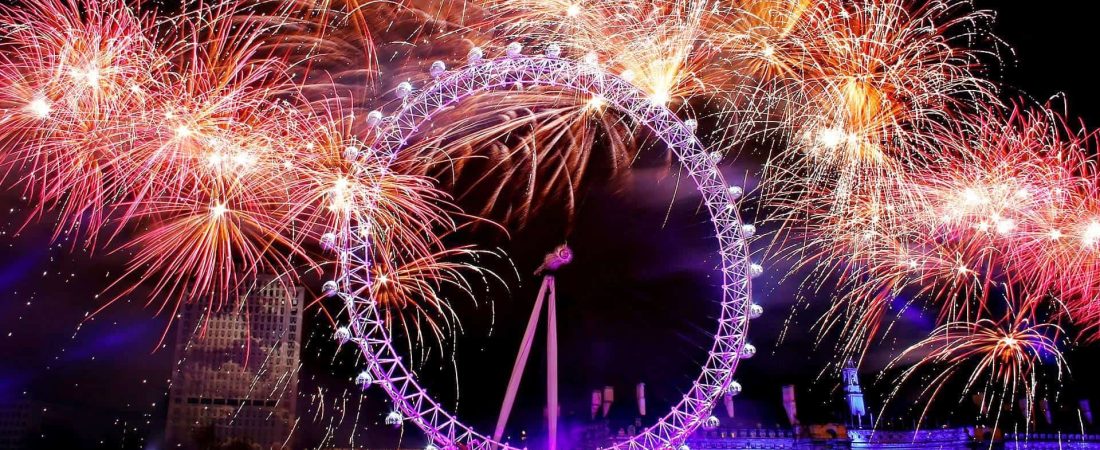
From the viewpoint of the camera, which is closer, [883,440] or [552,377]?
[552,377]

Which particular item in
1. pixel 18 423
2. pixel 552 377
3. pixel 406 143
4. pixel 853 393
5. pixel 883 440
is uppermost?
pixel 406 143

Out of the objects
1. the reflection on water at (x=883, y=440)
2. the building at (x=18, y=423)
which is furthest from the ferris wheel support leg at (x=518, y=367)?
the building at (x=18, y=423)

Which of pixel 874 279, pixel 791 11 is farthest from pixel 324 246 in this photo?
pixel 874 279

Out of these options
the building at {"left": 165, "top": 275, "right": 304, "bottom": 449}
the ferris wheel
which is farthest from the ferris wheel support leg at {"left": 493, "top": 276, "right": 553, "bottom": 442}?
the building at {"left": 165, "top": 275, "right": 304, "bottom": 449}

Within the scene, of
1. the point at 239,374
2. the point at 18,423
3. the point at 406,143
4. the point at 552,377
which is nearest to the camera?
the point at 406,143

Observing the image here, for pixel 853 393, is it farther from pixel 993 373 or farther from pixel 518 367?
pixel 518 367

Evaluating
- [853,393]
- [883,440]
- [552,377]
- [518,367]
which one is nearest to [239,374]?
[518,367]
